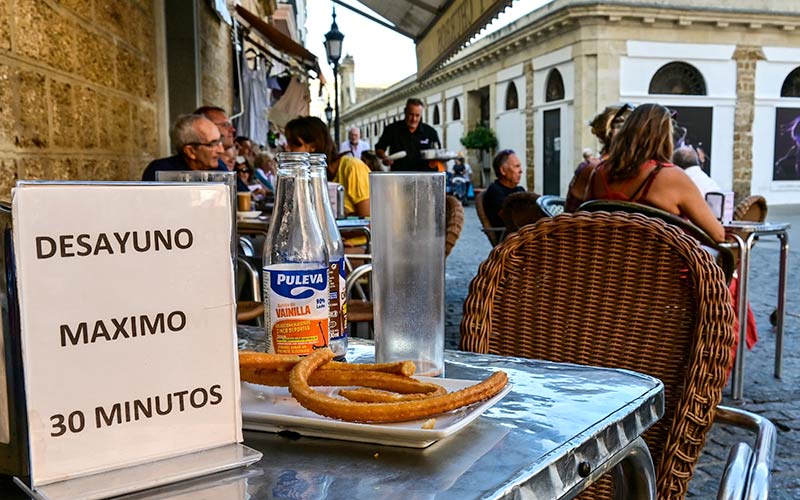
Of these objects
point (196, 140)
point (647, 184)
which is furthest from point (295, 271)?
point (196, 140)

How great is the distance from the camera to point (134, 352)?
2.06 feet

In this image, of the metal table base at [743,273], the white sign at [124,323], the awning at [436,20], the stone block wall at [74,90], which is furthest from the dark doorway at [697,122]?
the white sign at [124,323]

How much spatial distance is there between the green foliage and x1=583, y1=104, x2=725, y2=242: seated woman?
864 inches

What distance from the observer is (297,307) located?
0.90 meters

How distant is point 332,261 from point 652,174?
269 cm

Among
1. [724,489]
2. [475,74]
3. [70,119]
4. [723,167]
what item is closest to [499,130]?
[475,74]

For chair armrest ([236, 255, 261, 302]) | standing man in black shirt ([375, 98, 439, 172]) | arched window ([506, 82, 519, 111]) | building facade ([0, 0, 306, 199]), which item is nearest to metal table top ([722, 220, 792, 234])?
chair armrest ([236, 255, 261, 302])

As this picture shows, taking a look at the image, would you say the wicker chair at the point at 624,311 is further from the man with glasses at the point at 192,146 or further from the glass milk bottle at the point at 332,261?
the man with glasses at the point at 192,146

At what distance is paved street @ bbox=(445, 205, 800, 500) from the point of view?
2.63m

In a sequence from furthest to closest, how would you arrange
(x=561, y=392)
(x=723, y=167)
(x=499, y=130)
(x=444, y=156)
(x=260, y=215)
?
(x=499, y=130)
(x=723, y=167)
(x=444, y=156)
(x=260, y=215)
(x=561, y=392)

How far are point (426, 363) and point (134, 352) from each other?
1.39ft

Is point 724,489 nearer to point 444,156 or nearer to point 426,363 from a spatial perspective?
point 426,363

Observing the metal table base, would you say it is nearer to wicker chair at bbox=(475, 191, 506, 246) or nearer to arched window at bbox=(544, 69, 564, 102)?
wicker chair at bbox=(475, 191, 506, 246)

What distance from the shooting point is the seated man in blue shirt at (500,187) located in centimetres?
568
